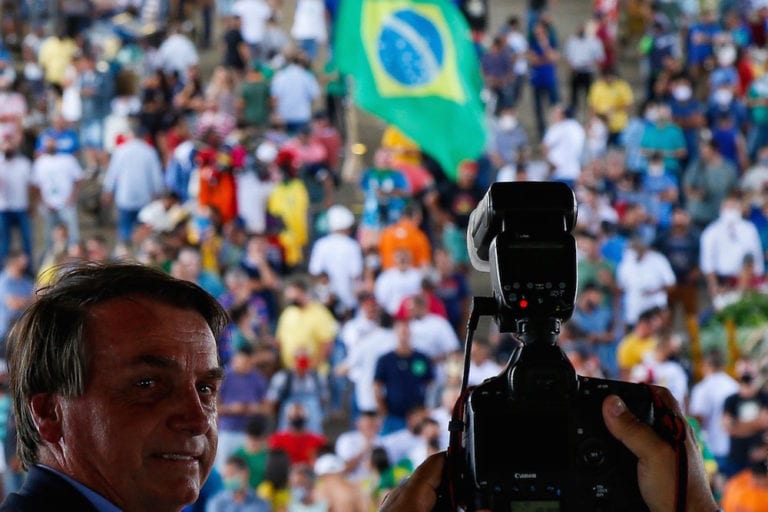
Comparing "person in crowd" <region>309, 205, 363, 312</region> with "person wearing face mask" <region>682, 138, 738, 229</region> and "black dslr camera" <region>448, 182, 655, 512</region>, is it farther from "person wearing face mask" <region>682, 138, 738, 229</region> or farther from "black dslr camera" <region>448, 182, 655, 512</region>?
"black dslr camera" <region>448, 182, 655, 512</region>

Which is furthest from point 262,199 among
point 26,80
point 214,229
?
point 26,80

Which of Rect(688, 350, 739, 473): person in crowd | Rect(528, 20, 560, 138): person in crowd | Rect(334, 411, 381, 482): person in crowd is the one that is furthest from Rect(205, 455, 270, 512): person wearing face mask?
Rect(528, 20, 560, 138): person in crowd

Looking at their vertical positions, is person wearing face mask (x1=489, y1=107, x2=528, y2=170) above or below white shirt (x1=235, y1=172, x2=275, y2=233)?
above

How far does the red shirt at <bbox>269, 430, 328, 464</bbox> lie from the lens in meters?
10.3

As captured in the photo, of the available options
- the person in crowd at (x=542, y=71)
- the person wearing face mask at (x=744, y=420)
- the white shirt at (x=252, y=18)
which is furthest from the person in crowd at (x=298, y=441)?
the person in crowd at (x=542, y=71)

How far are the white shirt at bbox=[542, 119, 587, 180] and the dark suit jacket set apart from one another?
14.7 meters

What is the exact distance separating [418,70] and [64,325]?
10.1m

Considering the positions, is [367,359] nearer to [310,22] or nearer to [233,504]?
[233,504]

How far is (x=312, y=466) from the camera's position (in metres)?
10.1

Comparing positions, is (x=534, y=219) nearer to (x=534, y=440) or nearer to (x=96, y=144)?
(x=534, y=440)

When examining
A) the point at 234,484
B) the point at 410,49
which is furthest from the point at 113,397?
the point at 410,49

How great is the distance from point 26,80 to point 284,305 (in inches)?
237

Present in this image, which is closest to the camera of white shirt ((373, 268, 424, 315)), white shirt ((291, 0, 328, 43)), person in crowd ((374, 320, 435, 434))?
person in crowd ((374, 320, 435, 434))

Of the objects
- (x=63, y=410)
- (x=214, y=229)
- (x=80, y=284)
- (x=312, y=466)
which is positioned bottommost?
(x=312, y=466)
